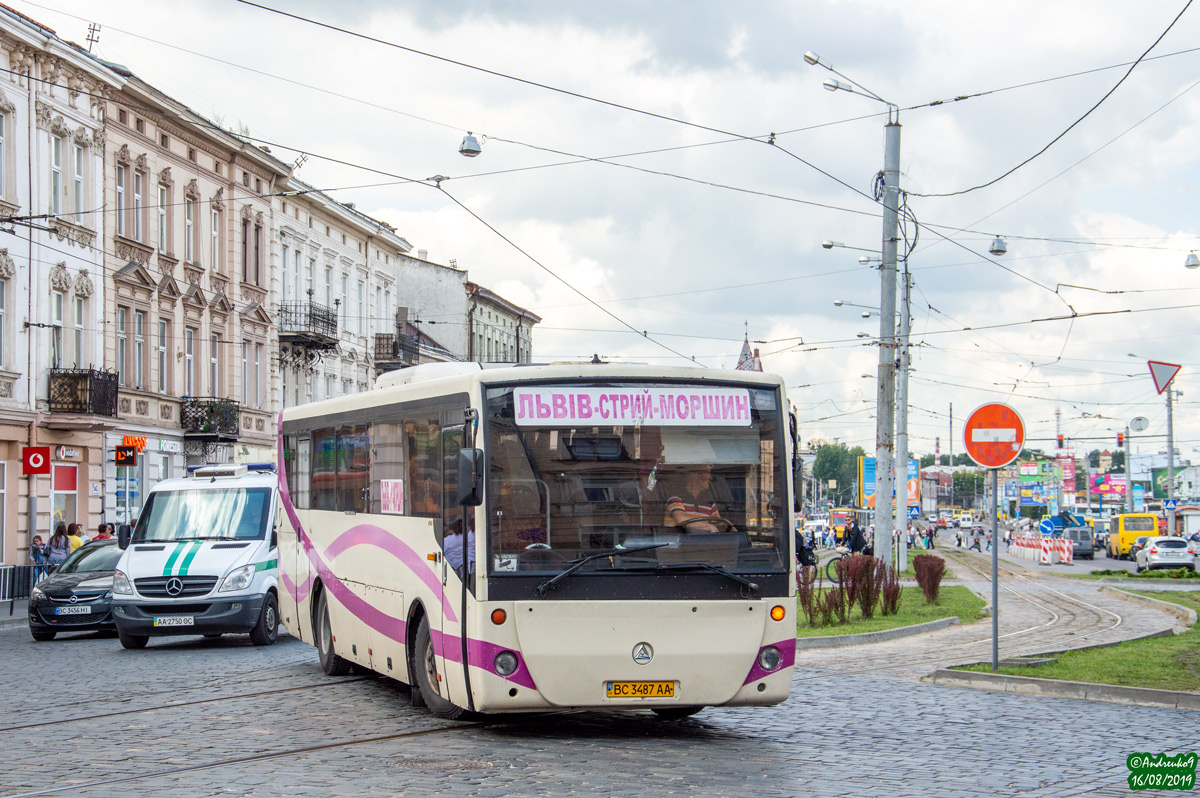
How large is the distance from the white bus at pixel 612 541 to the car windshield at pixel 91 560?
550 inches

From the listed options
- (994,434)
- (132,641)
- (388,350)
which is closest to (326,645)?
(132,641)

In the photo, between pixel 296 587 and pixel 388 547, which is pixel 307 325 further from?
pixel 388 547

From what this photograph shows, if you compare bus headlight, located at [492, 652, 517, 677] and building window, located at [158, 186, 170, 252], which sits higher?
building window, located at [158, 186, 170, 252]

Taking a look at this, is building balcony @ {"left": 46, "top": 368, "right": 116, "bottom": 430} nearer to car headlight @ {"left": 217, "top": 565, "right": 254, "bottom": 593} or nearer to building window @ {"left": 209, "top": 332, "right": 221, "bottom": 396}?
building window @ {"left": 209, "top": 332, "right": 221, "bottom": 396}

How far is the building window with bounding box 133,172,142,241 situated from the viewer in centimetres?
4038

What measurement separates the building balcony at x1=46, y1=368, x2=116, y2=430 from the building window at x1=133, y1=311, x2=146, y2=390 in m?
4.19

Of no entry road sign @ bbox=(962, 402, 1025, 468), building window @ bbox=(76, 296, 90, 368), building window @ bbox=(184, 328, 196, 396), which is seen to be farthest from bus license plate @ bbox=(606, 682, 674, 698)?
building window @ bbox=(184, 328, 196, 396)

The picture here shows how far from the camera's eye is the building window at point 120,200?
39312mm

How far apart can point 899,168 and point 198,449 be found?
81.0ft

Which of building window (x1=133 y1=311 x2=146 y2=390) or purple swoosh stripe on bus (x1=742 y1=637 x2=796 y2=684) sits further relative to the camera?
building window (x1=133 y1=311 x2=146 y2=390)

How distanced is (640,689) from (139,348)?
1317 inches

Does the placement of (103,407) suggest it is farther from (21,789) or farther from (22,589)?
(21,789)

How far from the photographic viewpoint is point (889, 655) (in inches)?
711

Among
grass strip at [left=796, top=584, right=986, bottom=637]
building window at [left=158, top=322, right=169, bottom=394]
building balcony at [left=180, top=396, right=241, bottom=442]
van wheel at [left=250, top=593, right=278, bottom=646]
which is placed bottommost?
grass strip at [left=796, top=584, right=986, bottom=637]
